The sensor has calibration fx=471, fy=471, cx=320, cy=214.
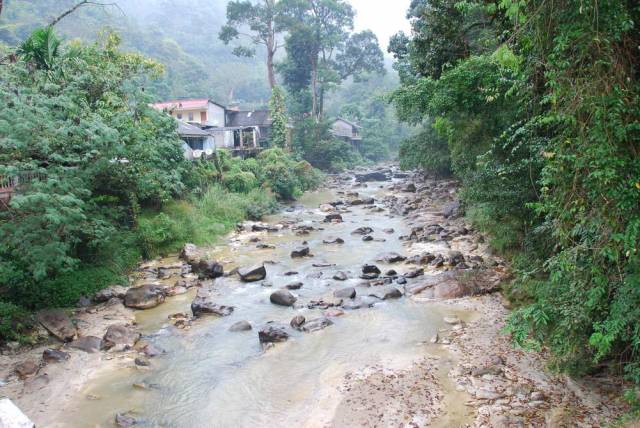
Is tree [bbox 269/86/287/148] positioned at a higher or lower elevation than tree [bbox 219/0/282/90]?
lower

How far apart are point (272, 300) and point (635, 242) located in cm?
941

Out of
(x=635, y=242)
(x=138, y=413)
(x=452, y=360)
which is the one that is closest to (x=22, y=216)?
(x=138, y=413)

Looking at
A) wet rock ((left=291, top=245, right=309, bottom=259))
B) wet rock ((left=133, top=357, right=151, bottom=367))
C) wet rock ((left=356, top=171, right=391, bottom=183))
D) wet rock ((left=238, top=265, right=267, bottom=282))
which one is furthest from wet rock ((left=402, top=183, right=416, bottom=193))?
wet rock ((left=133, top=357, right=151, bottom=367))

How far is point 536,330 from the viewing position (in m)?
6.42

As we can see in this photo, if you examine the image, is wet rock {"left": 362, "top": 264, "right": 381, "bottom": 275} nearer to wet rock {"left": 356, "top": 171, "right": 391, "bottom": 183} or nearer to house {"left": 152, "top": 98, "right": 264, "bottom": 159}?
house {"left": 152, "top": 98, "right": 264, "bottom": 159}

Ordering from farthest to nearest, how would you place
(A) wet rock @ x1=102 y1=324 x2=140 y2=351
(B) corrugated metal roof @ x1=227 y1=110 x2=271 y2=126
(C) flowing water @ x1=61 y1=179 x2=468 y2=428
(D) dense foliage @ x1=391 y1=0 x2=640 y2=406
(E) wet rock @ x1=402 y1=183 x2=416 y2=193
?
(B) corrugated metal roof @ x1=227 y1=110 x2=271 y2=126 → (E) wet rock @ x1=402 y1=183 x2=416 y2=193 → (A) wet rock @ x1=102 y1=324 x2=140 y2=351 → (C) flowing water @ x1=61 y1=179 x2=468 y2=428 → (D) dense foliage @ x1=391 y1=0 x2=640 y2=406

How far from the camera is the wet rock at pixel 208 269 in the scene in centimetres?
1494

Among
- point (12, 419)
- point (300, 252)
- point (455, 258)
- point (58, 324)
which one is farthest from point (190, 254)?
point (12, 419)

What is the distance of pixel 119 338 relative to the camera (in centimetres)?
1041

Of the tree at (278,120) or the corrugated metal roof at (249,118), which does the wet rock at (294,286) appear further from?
the corrugated metal roof at (249,118)

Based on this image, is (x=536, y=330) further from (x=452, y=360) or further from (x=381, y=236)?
(x=381, y=236)

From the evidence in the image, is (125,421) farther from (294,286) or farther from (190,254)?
(190,254)

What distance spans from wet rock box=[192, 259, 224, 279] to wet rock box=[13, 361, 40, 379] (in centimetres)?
611

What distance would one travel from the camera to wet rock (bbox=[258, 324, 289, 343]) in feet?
33.5
